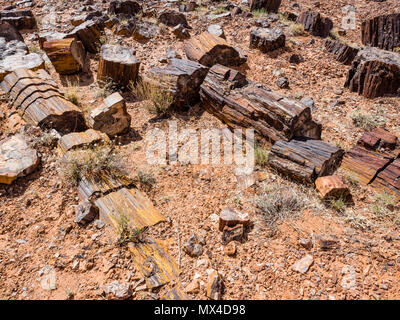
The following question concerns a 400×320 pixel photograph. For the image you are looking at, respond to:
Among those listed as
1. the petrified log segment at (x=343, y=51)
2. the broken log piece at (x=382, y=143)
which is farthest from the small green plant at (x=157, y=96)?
the petrified log segment at (x=343, y=51)

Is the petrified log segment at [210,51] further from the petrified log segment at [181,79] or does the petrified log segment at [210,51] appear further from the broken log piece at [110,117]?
the broken log piece at [110,117]

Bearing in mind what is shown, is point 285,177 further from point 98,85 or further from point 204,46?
point 98,85

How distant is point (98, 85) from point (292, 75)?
3980 millimetres

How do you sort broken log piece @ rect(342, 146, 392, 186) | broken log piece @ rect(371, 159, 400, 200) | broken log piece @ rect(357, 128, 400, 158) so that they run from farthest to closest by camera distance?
broken log piece @ rect(357, 128, 400, 158)
broken log piece @ rect(342, 146, 392, 186)
broken log piece @ rect(371, 159, 400, 200)

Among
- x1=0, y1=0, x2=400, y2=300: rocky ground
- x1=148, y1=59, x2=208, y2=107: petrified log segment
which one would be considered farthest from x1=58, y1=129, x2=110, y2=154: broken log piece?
x1=148, y1=59, x2=208, y2=107: petrified log segment

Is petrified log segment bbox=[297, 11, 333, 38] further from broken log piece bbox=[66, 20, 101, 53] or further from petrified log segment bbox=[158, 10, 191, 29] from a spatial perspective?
broken log piece bbox=[66, 20, 101, 53]

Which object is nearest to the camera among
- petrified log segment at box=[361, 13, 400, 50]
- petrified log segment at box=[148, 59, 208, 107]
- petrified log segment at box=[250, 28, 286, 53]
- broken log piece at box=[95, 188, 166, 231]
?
broken log piece at box=[95, 188, 166, 231]

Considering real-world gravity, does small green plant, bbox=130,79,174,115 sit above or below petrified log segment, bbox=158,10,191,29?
below

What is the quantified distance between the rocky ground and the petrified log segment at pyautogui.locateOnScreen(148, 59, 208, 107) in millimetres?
445

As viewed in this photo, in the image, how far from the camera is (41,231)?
3127 mm

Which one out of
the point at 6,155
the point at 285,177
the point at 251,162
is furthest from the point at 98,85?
the point at 285,177

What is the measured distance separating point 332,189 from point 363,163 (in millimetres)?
882

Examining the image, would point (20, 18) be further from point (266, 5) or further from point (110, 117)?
point (266, 5)

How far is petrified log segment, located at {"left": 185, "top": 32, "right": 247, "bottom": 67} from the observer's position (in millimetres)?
5672
